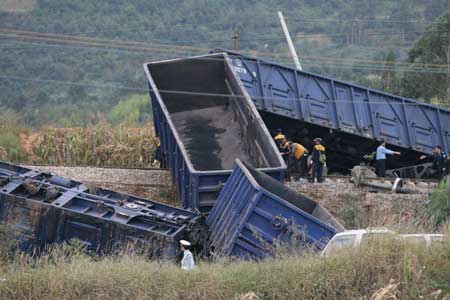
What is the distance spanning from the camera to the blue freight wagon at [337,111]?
22.3m

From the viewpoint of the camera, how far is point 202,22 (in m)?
58.9

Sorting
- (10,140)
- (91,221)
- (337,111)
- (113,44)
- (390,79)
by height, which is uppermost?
(337,111)

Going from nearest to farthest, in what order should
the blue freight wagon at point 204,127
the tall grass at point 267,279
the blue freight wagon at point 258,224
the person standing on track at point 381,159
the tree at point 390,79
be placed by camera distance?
the tall grass at point 267,279, the blue freight wagon at point 258,224, the blue freight wagon at point 204,127, the person standing on track at point 381,159, the tree at point 390,79

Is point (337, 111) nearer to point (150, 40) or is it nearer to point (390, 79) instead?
point (390, 79)

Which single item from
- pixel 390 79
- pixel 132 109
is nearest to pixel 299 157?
pixel 390 79

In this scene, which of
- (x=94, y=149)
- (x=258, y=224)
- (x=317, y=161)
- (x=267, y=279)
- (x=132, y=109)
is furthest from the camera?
(x=132, y=109)

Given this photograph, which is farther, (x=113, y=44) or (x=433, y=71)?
(x=113, y=44)

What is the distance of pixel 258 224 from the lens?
42.0ft

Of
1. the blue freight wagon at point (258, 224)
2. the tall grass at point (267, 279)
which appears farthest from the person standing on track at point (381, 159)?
the tall grass at point (267, 279)

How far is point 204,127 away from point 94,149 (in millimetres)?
4165

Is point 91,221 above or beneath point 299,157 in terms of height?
above

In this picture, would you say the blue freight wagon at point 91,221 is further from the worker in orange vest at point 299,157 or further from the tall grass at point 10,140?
the tall grass at point 10,140

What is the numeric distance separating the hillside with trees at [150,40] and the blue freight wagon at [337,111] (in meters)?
14.4

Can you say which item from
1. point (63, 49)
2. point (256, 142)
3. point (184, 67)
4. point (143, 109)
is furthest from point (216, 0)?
point (256, 142)
